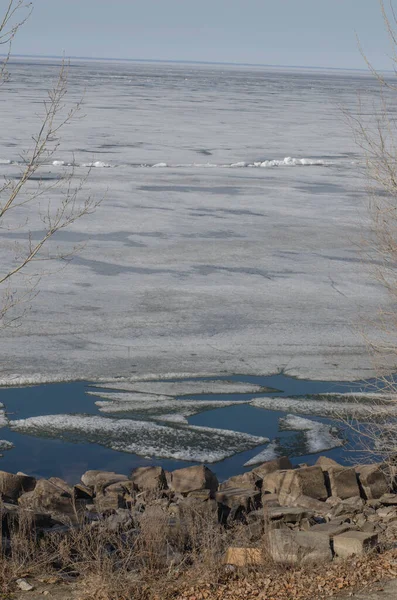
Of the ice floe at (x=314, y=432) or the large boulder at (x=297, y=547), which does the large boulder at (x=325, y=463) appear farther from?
the large boulder at (x=297, y=547)

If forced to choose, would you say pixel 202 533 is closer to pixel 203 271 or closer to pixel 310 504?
pixel 310 504

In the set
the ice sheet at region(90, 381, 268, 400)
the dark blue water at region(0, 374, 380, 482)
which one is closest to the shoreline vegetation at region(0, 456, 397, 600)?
the dark blue water at region(0, 374, 380, 482)

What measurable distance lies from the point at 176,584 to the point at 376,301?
6.98 metres

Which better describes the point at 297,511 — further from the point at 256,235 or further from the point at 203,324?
the point at 256,235

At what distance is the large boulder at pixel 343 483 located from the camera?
6949mm

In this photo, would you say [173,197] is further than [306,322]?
Yes

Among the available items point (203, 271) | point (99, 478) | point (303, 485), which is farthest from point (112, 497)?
point (203, 271)

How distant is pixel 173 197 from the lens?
18.9 meters

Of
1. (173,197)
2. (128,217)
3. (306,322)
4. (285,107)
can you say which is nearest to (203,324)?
(306,322)

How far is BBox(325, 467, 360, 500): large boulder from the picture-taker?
6949mm

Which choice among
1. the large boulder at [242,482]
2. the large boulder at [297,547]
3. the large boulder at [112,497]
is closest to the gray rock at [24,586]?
the large boulder at [112,497]

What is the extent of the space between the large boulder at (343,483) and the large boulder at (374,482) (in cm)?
8

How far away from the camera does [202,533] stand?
18.8ft

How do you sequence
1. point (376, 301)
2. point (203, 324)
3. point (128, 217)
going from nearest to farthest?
point (203, 324), point (376, 301), point (128, 217)
